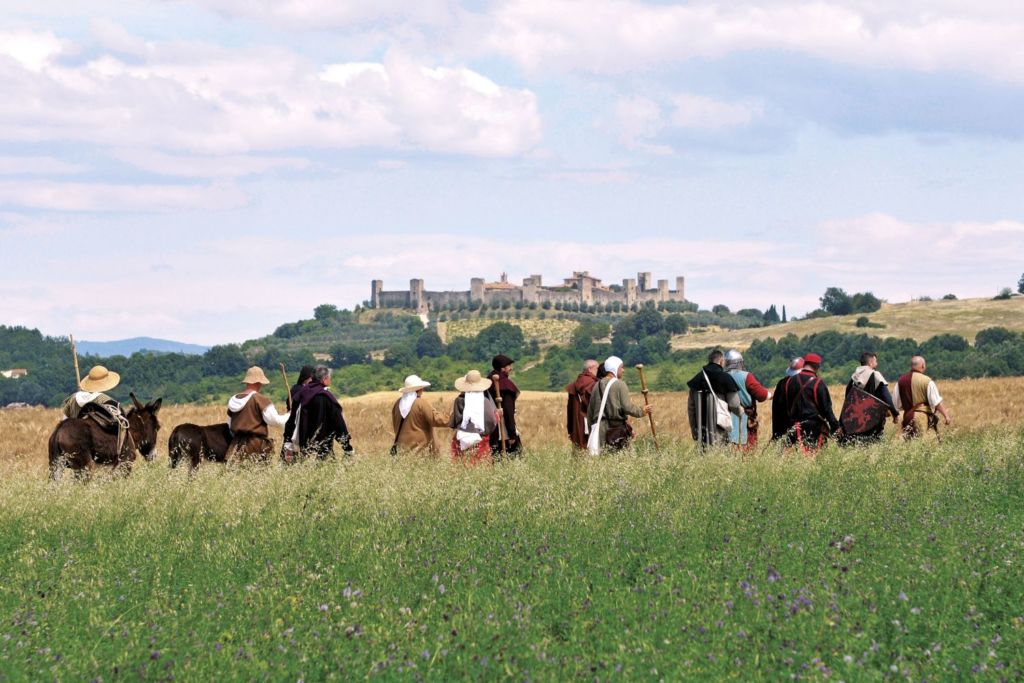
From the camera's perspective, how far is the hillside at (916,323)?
130 metres

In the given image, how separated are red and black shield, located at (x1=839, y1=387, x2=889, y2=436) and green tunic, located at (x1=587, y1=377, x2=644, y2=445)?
323 cm

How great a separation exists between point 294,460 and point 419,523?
15.2ft

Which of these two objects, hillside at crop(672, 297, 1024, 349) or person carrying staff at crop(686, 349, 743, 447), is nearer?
person carrying staff at crop(686, 349, 743, 447)

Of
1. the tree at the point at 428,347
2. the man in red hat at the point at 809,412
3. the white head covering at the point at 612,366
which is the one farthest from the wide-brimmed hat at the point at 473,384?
the tree at the point at 428,347

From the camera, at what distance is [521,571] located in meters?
8.94

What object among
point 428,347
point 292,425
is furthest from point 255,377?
point 428,347

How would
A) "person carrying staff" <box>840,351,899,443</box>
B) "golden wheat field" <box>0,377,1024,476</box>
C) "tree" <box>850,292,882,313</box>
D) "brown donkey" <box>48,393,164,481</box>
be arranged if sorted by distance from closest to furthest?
"brown donkey" <box>48,393,164,481</box> < "person carrying staff" <box>840,351,899,443</box> < "golden wheat field" <box>0,377,1024,476</box> < "tree" <box>850,292,882,313</box>

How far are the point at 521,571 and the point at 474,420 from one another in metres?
6.14

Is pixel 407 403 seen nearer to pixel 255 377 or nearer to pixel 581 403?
pixel 255 377

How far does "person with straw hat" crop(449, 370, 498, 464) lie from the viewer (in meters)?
15.0

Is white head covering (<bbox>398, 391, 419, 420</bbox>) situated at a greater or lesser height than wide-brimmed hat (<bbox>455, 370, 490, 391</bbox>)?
lesser

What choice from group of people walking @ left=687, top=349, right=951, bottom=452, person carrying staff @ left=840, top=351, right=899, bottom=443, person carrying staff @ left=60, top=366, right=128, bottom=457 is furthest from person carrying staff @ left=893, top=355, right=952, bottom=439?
person carrying staff @ left=60, top=366, right=128, bottom=457

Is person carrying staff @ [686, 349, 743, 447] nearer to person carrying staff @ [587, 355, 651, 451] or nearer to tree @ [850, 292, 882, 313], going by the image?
person carrying staff @ [587, 355, 651, 451]

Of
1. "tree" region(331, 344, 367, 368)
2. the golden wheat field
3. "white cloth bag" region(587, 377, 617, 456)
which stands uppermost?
"white cloth bag" region(587, 377, 617, 456)
